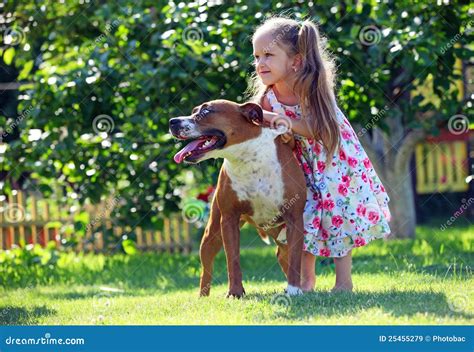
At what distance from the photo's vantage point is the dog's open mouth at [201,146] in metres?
4.54

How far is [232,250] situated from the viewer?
4.77 metres

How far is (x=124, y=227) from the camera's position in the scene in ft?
27.2

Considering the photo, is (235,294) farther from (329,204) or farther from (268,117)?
(268,117)

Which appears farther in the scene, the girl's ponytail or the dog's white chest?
the girl's ponytail

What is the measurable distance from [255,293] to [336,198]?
777 millimetres

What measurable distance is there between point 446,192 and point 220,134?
979 cm

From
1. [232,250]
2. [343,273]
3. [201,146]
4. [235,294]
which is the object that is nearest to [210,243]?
[232,250]

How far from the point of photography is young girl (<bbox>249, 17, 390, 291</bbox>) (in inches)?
195

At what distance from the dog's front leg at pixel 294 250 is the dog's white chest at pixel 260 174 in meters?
0.13

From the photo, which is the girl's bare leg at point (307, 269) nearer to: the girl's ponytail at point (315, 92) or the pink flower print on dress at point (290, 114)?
the girl's ponytail at point (315, 92)

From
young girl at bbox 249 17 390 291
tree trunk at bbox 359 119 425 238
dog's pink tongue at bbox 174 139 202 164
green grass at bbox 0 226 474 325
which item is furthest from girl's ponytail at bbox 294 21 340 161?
tree trunk at bbox 359 119 425 238

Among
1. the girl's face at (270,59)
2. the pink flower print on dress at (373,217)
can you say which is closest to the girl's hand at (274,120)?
the girl's face at (270,59)

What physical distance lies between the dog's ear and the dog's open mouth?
0.62ft

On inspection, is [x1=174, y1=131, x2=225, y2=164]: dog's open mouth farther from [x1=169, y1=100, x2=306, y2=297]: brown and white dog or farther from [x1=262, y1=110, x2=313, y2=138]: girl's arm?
[x1=262, y1=110, x2=313, y2=138]: girl's arm
